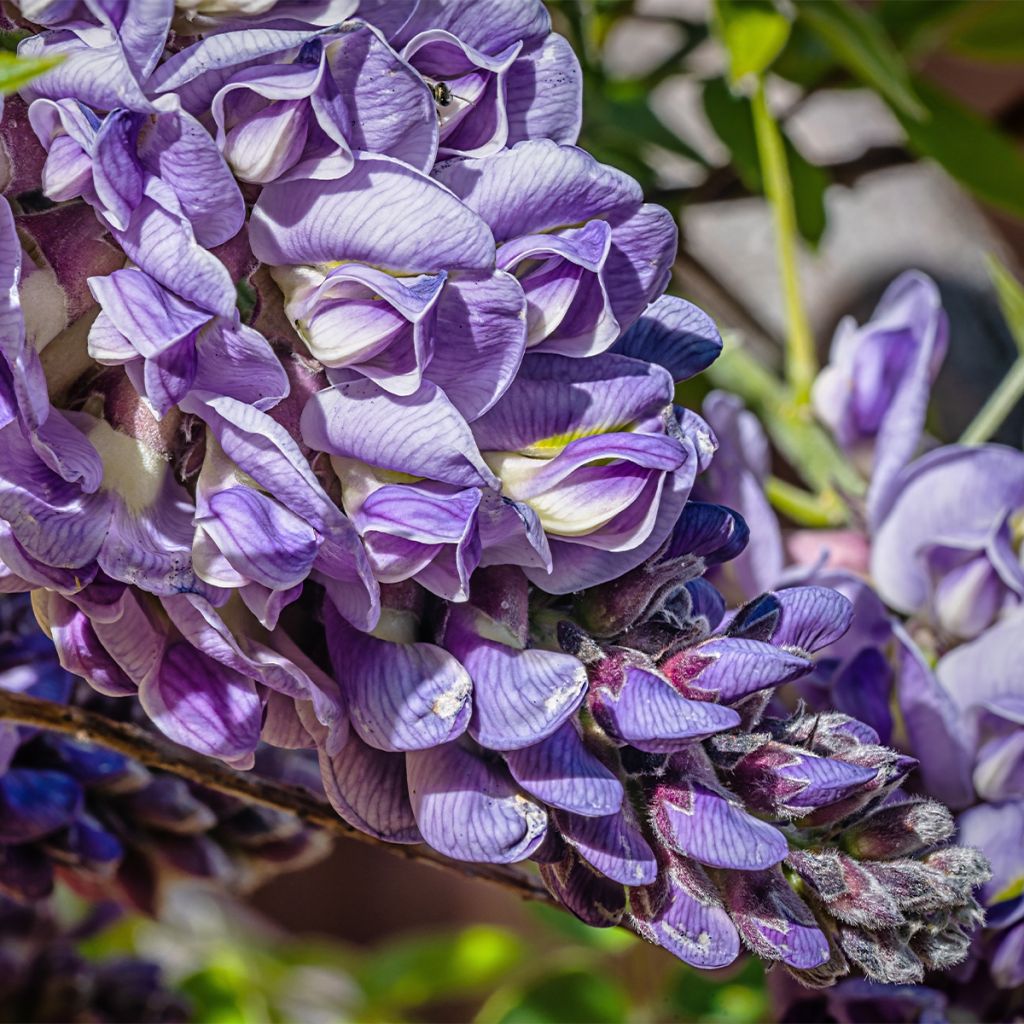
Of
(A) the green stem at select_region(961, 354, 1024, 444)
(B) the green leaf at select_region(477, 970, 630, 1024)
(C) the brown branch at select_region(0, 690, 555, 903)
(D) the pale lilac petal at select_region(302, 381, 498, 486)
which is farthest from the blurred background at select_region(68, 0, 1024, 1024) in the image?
(D) the pale lilac petal at select_region(302, 381, 498, 486)

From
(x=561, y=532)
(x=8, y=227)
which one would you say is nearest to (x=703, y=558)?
(x=561, y=532)

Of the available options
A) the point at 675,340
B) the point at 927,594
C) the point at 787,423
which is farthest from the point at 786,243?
the point at 675,340

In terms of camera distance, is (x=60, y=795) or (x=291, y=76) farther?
(x=60, y=795)

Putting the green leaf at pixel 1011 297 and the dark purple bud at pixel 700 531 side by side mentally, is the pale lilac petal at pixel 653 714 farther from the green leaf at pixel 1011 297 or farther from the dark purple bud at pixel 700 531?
the green leaf at pixel 1011 297

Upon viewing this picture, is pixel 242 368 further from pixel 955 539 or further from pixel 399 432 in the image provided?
pixel 955 539

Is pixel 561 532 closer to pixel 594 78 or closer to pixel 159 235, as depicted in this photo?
pixel 159 235

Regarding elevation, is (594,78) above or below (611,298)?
below

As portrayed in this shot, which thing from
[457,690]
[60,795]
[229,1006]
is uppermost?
[457,690]
